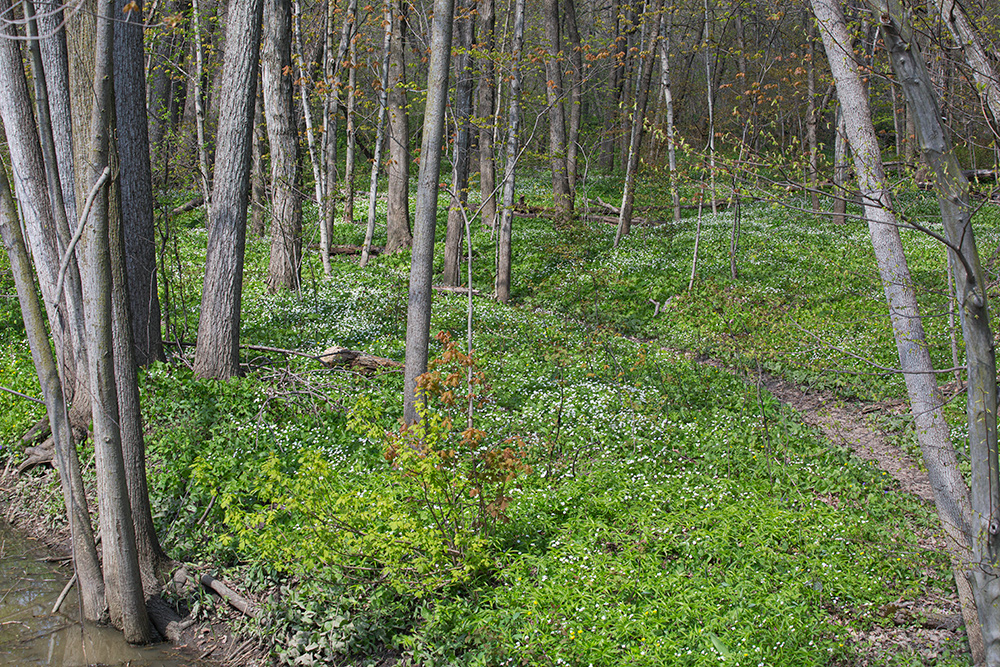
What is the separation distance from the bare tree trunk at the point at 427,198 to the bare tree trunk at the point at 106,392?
2.76 meters

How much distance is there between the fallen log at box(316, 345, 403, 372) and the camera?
9.28 meters

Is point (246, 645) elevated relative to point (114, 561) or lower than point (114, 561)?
lower

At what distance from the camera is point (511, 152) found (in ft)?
40.8

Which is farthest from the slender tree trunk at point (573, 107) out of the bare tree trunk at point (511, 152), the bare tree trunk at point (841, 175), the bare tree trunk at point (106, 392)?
the bare tree trunk at point (106, 392)

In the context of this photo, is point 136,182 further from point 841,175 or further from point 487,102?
point 487,102

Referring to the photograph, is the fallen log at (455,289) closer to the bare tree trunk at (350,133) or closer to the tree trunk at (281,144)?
the bare tree trunk at (350,133)

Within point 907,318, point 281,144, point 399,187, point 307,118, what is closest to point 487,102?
point 399,187

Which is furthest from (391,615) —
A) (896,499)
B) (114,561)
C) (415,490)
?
(896,499)

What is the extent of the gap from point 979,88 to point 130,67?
801cm

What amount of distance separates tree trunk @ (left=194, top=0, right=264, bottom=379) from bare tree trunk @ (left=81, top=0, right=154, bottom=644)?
3248 mm

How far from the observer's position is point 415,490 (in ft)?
17.7

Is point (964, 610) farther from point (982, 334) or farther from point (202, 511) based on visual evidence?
point (202, 511)

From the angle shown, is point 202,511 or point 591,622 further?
point 202,511

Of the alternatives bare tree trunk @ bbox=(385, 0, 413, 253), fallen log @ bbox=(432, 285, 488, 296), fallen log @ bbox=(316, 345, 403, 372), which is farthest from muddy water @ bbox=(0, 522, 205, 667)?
bare tree trunk @ bbox=(385, 0, 413, 253)
